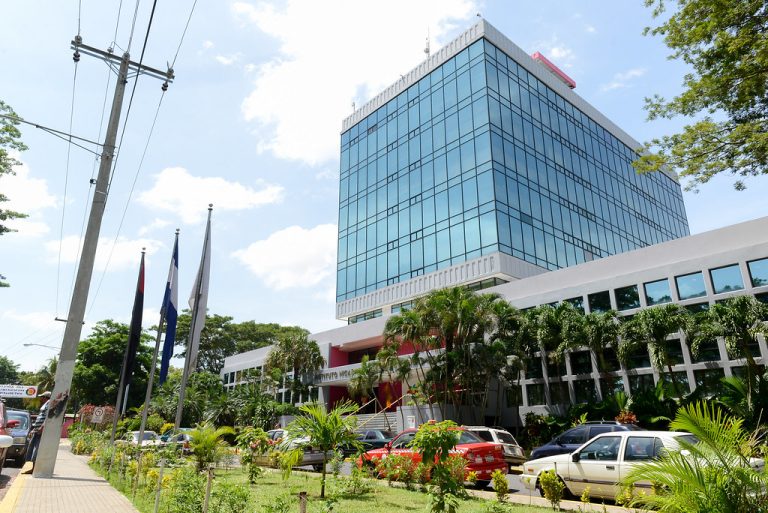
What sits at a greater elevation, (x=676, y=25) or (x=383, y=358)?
(x=676, y=25)

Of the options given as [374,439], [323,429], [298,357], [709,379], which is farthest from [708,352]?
[298,357]

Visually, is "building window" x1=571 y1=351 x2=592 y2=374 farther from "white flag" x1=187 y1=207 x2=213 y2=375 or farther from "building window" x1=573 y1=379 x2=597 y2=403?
"white flag" x1=187 y1=207 x2=213 y2=375

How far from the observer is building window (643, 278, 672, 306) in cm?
2392

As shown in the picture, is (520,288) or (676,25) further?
(520,288)

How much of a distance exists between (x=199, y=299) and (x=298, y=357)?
101 ft

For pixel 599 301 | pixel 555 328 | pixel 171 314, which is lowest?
pixel 171 314

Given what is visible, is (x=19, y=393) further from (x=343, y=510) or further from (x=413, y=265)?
(x=343, y=510)

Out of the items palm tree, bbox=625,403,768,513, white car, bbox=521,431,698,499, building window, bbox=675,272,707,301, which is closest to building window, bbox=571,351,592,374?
building window, bbox=675,272,707,301

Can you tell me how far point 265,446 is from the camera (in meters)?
15.9

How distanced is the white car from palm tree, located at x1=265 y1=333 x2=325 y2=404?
30.2 meters

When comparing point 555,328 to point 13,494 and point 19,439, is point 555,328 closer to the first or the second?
point 13,494

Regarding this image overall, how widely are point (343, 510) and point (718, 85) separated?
14.3 m

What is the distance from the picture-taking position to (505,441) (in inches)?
645

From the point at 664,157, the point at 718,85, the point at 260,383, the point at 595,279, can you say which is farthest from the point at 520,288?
the point at 260,383
